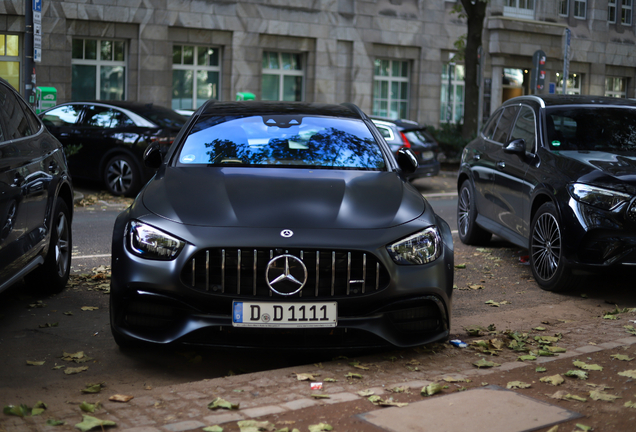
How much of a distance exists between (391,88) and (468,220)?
20.8 m

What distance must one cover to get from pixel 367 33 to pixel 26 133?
23457 millimetres

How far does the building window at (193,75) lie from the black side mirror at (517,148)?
1857 centimetres

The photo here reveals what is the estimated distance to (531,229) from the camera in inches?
298

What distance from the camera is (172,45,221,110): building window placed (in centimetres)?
2516

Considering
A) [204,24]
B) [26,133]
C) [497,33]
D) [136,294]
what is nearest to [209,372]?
A: [136,294]

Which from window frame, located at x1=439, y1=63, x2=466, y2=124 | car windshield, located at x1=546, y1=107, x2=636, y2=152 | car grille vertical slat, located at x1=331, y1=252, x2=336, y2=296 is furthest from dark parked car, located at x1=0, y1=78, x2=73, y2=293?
window frame, located at x1=439, y1=63, x2=466, y2=124

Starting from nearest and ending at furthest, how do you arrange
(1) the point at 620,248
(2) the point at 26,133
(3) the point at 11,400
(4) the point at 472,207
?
1. (3) the point at 11,400
2. (2) the point at 26,133
3. (1) the point at 620,248
4. (4) the point at 472,207

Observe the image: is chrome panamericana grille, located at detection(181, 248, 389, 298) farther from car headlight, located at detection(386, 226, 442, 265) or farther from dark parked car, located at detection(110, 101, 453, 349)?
car headlight, located at detection(386, 226, 442, 265)

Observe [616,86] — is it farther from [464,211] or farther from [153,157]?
[153,157]

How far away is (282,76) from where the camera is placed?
89.5ft

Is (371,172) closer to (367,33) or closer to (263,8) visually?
(263,8)

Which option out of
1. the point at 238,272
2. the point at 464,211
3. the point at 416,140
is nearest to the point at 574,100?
the point at 464,211

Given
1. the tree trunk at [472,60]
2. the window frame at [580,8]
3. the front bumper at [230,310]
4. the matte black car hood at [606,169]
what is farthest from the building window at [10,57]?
the window frame at [580,8]

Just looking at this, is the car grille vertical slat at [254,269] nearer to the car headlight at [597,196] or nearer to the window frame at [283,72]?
the car headlight at [597,196]
